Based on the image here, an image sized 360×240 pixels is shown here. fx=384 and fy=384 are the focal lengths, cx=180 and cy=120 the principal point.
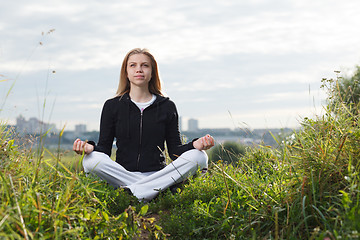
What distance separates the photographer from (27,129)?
16.8ft

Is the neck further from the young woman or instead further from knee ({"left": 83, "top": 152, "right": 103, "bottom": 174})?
knee ({"left": 83, "top": 152, "right": 103, "bottom": 174})

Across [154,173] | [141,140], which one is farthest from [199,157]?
[141,140]

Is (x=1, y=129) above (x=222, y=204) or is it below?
above

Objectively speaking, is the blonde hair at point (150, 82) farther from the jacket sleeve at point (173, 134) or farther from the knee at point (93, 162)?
the knee at point (93, 162)

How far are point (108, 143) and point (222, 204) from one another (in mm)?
2608

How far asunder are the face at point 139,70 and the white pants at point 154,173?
1.24m

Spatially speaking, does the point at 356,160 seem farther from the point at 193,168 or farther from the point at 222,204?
the point at 193,168

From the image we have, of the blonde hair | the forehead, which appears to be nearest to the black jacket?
the blonde hair

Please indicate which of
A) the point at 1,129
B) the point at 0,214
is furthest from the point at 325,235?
the point at 1,129

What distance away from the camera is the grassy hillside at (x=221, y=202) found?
3061 mm

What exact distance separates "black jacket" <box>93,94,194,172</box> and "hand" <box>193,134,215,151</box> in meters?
0.23

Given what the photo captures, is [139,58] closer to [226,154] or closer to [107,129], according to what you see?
[107,129]

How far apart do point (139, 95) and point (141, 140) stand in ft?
2.37

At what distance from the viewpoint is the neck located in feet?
19.8
